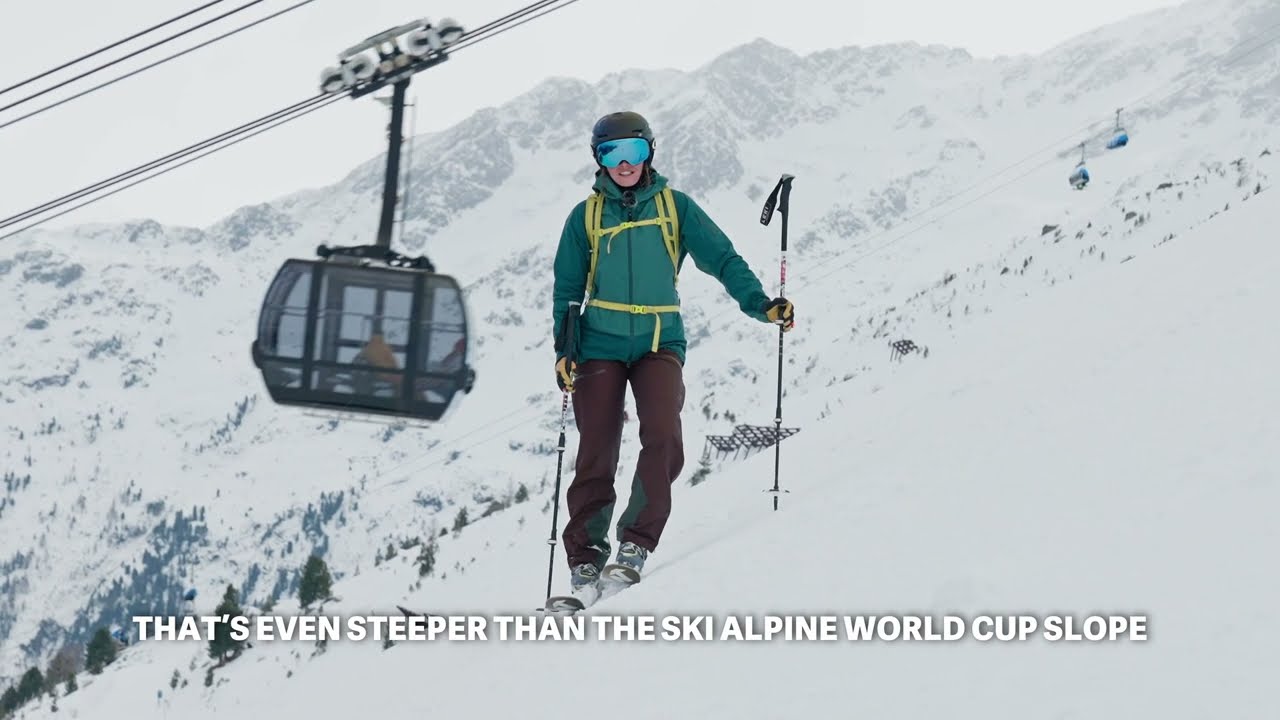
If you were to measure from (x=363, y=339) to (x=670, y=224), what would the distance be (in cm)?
181

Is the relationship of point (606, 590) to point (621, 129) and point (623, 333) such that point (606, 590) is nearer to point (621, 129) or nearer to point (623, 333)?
point (623, 333)

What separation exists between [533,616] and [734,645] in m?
1.54

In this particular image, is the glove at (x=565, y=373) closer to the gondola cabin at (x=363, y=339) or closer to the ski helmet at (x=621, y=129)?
the gondola cabin at (x=363, y=339)

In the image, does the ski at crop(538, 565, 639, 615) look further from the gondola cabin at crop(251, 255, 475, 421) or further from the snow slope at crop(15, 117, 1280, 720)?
the gondola cabin at crop(251, 255, 475, 421)

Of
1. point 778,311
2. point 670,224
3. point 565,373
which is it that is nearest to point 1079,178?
point 778,311

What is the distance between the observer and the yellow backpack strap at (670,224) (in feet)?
21.6

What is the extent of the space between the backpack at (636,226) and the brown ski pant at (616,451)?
0.25 metres

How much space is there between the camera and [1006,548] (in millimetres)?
4918

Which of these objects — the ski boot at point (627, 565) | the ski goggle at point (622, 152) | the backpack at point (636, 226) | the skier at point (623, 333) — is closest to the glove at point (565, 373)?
the skier at point (623, 333)

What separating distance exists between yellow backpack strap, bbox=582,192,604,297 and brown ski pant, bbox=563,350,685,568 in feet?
1.68

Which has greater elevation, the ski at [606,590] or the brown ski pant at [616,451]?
the brown ski pant at [616,451]

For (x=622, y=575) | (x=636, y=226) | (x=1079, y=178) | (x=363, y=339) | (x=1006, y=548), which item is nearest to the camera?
(x=1006, y=548)

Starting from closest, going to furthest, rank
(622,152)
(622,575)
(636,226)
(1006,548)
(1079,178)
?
(1006,548) < (622,575) < (622,152) < (636,226) < (1079,178)

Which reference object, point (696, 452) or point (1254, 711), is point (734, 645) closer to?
point (1254, 711)
